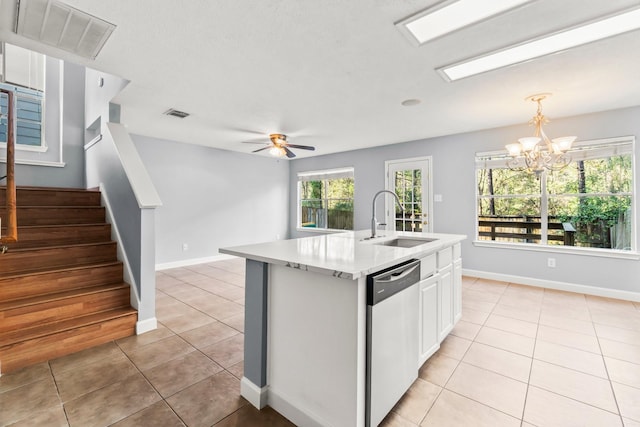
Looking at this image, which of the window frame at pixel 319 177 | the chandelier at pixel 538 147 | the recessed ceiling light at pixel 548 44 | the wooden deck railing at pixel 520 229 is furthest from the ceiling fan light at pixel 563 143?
the window frame at pixel 319 177

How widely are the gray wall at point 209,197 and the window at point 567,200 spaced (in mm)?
4531

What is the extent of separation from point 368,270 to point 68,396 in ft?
6.78

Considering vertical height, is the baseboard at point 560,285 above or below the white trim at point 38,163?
below

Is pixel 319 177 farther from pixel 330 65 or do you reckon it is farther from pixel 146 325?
pixel 146 325

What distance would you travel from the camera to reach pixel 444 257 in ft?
7.61

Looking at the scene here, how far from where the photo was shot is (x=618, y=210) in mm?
3820

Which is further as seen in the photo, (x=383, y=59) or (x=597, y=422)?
(x=383, y=59)

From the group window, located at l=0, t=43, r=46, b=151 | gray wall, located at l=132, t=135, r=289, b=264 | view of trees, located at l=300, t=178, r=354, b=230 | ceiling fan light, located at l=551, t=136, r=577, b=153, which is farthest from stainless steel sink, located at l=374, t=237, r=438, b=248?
window, located at l=0, t=43, r=46, b=151

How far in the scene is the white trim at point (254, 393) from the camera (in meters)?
1.71

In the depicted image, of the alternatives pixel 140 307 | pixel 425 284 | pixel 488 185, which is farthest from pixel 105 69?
pixel 488 185

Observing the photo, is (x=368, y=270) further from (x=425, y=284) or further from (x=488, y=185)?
(x=488, y=185)

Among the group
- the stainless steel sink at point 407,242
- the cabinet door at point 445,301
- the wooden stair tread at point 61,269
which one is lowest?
the cabinet door at point 445,301

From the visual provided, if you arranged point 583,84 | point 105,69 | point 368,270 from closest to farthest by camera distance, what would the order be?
point 368,270, point 105,69, point 583,84

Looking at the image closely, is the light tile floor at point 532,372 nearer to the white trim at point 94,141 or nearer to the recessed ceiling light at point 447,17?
the recessed ceiling light at point 447,17
